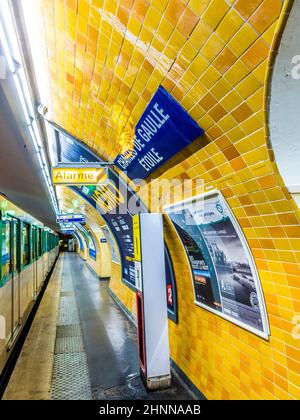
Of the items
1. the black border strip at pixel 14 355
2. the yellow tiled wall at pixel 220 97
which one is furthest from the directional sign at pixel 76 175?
the black border strip at pixel 14 355

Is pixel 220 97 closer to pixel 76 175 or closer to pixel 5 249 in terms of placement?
pixel 76 175

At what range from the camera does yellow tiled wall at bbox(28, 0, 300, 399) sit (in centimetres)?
165

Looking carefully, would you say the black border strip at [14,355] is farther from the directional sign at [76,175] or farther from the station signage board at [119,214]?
the directional sign at [76,175]

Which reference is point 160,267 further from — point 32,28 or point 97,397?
point 32,28

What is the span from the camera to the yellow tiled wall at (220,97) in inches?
64.8

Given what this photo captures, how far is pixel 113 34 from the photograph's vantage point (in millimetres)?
2412

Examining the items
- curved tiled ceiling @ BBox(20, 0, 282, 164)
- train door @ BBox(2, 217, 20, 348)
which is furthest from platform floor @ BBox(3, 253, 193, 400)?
curved tiled ceiling @ BBox(20, 0, 282, 164)

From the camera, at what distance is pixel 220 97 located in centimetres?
191

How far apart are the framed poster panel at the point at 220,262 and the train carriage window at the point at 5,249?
235cm

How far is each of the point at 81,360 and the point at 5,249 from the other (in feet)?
6.49

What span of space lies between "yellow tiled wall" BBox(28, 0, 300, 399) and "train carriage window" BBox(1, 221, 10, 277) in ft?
7.57

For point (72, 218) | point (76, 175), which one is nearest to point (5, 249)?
point (76, 175)
